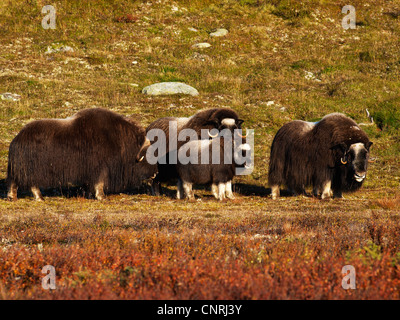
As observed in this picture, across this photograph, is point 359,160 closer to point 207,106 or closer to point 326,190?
point 326,190

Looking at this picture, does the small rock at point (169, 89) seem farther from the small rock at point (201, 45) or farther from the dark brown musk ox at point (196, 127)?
the dark brown musk ox at point (196, 127)

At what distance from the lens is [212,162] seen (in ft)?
34.4

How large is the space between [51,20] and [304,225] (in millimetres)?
27717

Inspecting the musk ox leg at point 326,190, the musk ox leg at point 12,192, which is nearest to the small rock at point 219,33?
the musk ox leg at point 326,190

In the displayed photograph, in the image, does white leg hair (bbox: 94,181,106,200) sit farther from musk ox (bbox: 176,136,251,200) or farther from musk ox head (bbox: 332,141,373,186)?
musk ox head (bbox: 332,141,373,186)

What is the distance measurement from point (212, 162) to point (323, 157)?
2.58 metres

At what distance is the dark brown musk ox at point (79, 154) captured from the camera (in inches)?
389

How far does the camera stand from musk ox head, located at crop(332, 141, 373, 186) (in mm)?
10086

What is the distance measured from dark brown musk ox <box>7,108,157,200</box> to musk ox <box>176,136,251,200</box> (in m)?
1.08

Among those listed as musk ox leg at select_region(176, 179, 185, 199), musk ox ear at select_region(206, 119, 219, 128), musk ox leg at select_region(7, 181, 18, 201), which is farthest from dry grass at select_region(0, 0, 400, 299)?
musk ox ear at select_region(206, 119, 219, 128)

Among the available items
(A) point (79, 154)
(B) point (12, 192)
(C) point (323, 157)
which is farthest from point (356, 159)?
(B) point (12, 192)

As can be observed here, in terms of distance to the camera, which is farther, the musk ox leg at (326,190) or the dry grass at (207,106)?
the musk ox leg at (326,190)

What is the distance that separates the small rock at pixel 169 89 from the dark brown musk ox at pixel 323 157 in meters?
10.8
